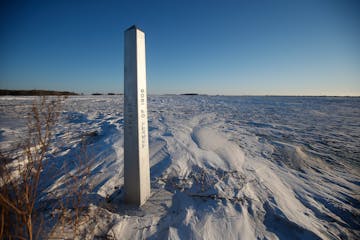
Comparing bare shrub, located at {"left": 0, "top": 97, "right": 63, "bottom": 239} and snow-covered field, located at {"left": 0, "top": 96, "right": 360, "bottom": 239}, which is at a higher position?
bare shrub, located at {"left": 0, "top": 97, "right": 63, "bottom": 239}

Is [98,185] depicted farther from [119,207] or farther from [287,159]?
[287,159]

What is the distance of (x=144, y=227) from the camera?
197 centimetres

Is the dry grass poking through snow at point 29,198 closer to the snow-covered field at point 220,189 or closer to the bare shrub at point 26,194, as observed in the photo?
the bare shrub at point 26,194

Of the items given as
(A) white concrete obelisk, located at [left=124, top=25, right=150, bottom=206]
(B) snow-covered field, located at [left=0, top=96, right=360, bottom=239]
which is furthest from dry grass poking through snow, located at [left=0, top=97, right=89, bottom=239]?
(A) white concrete obelisk, located at [left=124, top=25, right=150, bottom=206]

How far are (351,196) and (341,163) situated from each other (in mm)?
1663

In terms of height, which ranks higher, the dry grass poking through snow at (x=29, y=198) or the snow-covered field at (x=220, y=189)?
the dry grass poking through snow at (x=29, y=198)

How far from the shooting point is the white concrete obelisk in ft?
6.77

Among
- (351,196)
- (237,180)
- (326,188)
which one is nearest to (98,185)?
(237,180)

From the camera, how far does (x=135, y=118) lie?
212 cm

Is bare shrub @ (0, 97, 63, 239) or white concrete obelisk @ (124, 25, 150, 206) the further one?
white concrete obelisk @ (124, 25, 150, 206)

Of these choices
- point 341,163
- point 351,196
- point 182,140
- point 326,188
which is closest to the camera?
point 351,196

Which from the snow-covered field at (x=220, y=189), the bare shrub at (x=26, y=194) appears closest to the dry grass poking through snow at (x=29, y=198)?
the bare shrub at (x=26, y=194)

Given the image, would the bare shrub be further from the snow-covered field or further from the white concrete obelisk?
the white concrete obelisk

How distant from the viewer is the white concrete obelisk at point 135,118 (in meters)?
2.06
